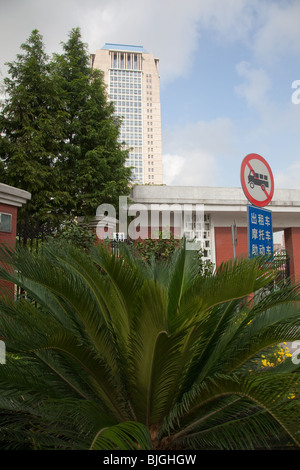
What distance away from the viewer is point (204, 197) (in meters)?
11.1

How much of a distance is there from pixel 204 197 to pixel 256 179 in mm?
5878

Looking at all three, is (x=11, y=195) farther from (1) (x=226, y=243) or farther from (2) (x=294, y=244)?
(2) (x=294, y=244)

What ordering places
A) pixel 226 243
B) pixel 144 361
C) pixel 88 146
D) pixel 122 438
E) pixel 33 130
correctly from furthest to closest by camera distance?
pixel 88 146 < pixel 33 130 < pixel 226 243 < pixel 144 361 < pixel 122 438

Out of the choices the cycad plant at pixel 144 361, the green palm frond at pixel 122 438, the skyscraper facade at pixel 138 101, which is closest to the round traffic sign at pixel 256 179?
the cycad plant at pixel 144 361

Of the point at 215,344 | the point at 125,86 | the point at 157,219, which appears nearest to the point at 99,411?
the point at 215,344

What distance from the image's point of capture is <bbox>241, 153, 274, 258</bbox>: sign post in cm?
489

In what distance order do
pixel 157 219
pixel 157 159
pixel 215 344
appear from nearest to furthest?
1. pixel 215 344
2. pixel 157 219
3. pixel 157 159

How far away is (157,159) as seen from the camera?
3524 inches

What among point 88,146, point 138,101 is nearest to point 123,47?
point 138,101

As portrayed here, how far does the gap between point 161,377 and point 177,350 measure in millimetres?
220

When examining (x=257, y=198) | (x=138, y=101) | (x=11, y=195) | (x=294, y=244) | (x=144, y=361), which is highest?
(x=138, y=101)

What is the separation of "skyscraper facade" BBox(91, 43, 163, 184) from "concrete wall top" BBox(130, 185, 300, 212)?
78.0 m

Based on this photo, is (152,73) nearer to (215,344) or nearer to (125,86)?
(125,86)

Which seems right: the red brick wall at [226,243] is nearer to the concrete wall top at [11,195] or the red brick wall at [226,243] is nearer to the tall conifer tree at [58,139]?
the tall conifer tree at [58,139]
